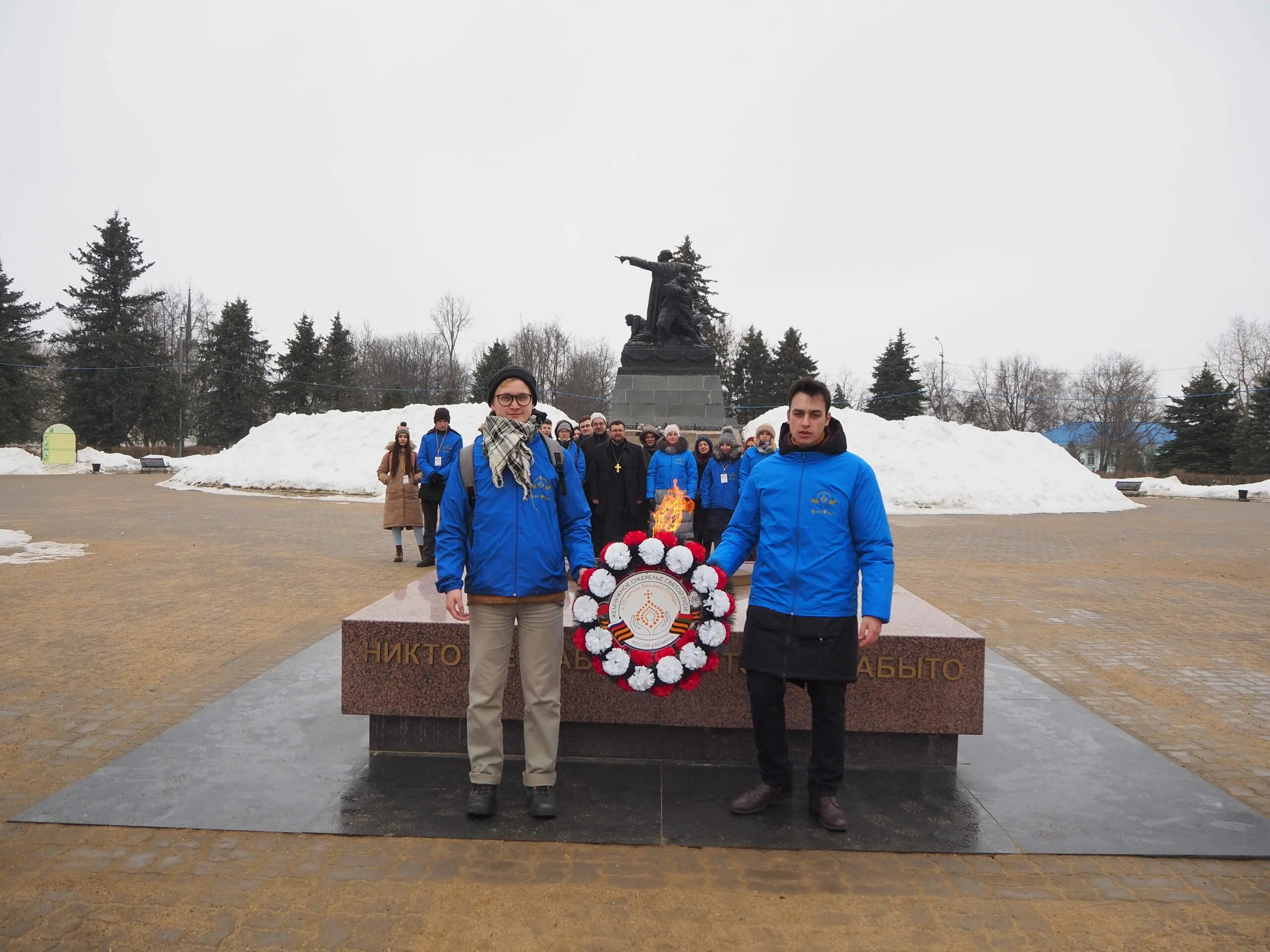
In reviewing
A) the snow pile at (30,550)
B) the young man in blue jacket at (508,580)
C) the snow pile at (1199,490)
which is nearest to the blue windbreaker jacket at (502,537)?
the young man in blue jacket at (508,580)

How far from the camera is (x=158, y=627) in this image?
691 cm

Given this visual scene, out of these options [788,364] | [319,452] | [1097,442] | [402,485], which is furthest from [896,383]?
[402,485]

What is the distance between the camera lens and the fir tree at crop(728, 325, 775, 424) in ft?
155

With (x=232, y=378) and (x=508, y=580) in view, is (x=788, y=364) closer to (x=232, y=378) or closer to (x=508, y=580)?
(x=232, y=378)

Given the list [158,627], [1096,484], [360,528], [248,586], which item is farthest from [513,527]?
[1096,484]

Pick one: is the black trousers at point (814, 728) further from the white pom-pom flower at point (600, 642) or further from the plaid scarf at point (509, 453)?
the plaid scarf at point (509, 453)

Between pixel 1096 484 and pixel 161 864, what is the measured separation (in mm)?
27338

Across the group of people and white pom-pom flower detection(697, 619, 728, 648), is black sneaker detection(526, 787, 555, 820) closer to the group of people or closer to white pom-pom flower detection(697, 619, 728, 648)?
the group of people

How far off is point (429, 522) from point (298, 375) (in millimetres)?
42899

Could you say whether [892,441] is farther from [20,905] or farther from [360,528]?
[20,905]

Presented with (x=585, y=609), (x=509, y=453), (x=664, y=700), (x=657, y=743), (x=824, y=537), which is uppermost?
(x=509, y=453)

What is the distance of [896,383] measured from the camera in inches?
1812

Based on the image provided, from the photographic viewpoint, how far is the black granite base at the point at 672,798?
10.9 feet

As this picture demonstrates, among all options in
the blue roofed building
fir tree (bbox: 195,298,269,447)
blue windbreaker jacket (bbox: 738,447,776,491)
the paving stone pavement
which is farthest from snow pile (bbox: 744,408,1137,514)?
fir tree (bbox: 195,298,269,447)
